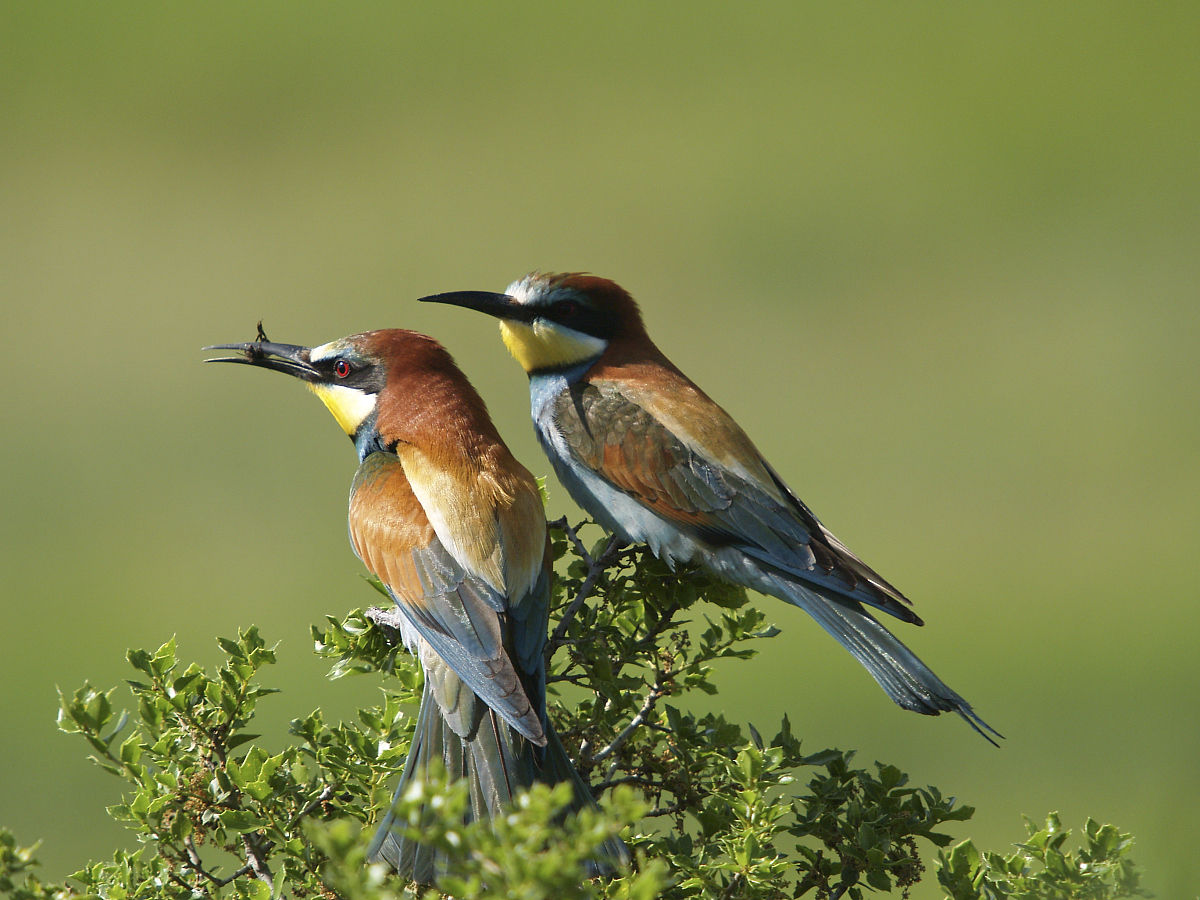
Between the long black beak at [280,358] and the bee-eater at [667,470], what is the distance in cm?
26

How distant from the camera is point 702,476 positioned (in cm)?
236

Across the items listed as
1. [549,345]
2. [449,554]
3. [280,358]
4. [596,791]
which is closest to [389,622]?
[449,554]

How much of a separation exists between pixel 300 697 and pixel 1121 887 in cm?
382

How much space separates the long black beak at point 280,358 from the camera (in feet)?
7.01

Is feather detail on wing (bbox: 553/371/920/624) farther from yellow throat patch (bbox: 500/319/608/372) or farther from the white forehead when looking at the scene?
the white forehead

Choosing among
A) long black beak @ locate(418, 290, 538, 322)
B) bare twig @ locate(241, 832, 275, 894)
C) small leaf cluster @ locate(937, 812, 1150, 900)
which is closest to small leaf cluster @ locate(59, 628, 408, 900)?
bare twig @ locate(241, 832, 275, 894)

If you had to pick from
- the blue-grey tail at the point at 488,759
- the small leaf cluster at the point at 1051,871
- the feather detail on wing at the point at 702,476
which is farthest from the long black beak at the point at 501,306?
the small leaf cluster at the point at 1051,871

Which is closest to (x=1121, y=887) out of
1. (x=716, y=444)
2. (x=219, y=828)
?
(x=219, y=828)

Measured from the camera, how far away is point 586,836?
85cm

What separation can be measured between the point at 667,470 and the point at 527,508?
1.95ft

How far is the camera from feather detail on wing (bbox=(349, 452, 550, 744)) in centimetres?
162

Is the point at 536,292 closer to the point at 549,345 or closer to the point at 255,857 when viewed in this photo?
the point at 549,345

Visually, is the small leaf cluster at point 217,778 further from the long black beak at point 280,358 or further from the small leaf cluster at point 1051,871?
the long black beak at point 280,358

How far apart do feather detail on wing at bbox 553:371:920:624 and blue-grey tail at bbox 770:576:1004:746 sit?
26mm
